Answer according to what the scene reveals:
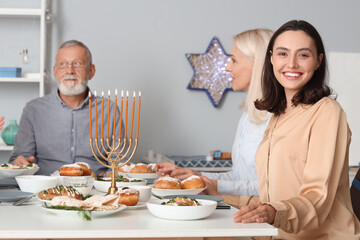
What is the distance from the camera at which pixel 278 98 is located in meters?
1.99

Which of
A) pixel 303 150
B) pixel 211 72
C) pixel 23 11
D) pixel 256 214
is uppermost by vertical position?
pixel 23 11

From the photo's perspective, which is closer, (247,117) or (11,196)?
(11,196)

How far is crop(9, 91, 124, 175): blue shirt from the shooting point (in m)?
3.29

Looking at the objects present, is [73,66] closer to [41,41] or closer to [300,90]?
[41,41]

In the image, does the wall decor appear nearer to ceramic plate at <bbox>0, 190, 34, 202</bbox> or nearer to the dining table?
ceramic plate at <bbox>0, 190, 34, 202</bbox>

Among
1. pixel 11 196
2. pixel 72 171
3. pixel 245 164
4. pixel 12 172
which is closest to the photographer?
pixel 11 196

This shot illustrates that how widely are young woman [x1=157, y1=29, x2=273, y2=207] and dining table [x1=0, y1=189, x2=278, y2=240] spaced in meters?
0.90

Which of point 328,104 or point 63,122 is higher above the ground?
point 328,104

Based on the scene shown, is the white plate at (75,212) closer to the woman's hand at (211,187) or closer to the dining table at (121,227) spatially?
the dining table at (121,227)

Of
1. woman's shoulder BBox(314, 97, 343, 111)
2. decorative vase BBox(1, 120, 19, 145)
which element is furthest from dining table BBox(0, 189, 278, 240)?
decorative vase BBox(1, 120, 19, 145)

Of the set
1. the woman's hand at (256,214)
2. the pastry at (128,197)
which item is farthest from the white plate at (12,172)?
the woman's hand at (256,214)

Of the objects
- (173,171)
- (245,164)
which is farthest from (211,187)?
(245,164)

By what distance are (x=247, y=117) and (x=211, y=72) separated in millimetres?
1587

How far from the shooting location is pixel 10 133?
12.2 ft
